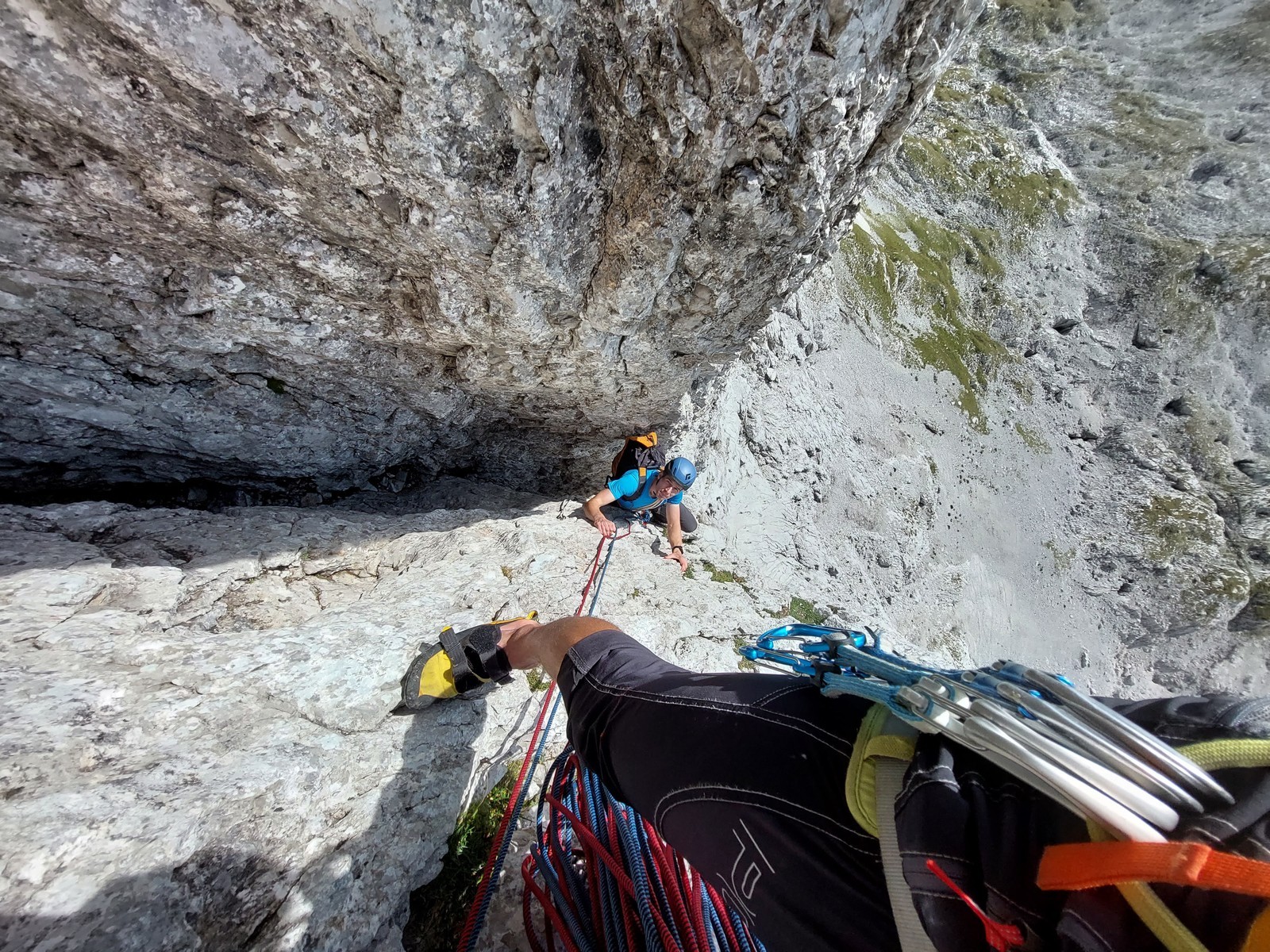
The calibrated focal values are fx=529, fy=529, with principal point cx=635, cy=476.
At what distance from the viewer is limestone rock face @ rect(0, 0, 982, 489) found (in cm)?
313

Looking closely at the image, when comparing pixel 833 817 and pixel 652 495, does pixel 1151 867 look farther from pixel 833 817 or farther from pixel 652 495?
pixel 652 495

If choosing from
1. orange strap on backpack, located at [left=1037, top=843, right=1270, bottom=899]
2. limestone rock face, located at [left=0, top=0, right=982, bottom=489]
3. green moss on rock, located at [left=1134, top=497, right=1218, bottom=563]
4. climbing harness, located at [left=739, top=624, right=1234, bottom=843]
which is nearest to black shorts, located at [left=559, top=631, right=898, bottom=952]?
climbing harness, located at [left=739, top=624, right=1234, bottom=843]

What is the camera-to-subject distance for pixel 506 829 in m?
4.07

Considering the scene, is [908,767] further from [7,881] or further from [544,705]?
[7,881]

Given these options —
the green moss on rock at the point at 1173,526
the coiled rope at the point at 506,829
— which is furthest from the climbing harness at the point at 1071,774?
the green moss on rock at the point at 1173,526

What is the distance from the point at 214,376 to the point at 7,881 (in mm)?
4451

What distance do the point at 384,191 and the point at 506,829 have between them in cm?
493

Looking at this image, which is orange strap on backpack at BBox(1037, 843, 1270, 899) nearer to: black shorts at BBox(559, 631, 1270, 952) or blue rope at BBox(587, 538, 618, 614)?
black shorts at BBox(559, 631, 1270, 952)

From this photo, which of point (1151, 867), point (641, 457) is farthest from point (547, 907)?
point (641, 457)

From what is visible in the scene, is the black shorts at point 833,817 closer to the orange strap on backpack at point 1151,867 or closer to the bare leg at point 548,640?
the orange strap on backpack at point 1151,867

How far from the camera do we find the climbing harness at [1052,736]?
154cm

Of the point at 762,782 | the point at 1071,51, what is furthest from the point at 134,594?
the point at 1071,51

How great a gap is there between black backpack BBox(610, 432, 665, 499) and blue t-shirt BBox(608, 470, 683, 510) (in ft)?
0.18

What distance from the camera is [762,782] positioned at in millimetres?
2348
